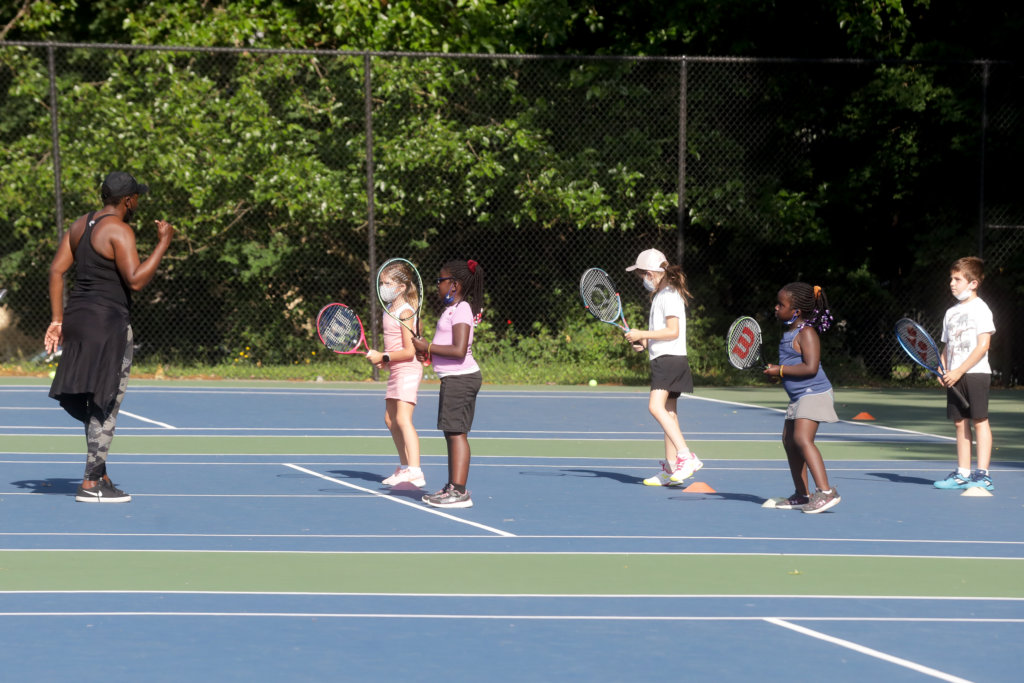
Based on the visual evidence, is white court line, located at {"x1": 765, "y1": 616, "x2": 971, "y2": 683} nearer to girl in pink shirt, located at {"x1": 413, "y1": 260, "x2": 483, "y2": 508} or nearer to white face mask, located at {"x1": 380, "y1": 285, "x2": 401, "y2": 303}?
girl in pink shirt, located at {"x1": 413, "y1": 260, "x2": 483, "y2": 508}

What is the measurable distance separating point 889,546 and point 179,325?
1262 centimetres

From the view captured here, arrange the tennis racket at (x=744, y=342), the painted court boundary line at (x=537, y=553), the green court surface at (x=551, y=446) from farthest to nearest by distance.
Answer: the green court surface at (x=551, y=446) < the tennis racket at (x=744, y=342) < the painted court boundary line at (x=537, y=553)

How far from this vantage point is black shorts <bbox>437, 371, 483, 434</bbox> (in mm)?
8281

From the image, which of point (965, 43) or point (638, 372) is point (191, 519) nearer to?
point (638, 372)

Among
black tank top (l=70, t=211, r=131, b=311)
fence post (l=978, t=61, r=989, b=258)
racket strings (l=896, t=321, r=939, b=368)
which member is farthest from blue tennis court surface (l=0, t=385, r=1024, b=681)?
fence post (l=978, t=61, r=989, b=258)

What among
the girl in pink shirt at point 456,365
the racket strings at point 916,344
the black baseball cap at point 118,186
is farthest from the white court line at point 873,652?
the black baseball cap at point 118,186

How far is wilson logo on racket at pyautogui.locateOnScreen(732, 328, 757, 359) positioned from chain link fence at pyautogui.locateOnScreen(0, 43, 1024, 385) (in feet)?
26.4

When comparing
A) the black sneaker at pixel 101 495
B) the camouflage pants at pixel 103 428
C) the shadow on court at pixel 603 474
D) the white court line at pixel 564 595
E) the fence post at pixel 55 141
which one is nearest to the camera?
the white court line at pixel 564 595

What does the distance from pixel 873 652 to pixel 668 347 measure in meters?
4.24

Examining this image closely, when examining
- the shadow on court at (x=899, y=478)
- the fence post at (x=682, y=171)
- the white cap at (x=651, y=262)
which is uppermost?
the fence post at (x=682, y=171)

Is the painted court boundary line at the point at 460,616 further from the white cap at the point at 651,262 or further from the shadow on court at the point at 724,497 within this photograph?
the white cap at the point at 651,262

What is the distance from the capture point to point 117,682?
469 cm

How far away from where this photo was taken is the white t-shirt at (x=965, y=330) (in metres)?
9.16

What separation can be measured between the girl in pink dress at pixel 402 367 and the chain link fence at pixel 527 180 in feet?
25.7
